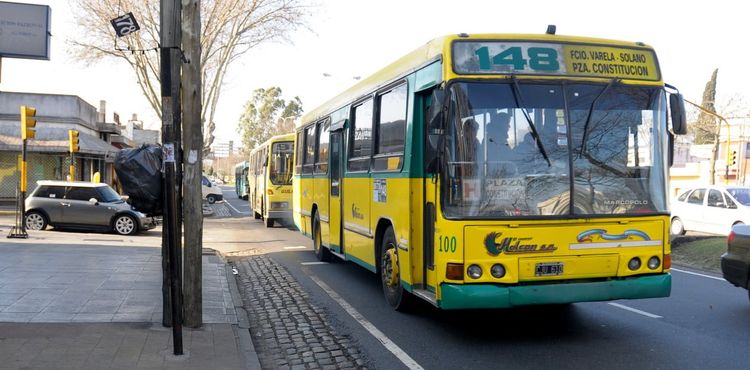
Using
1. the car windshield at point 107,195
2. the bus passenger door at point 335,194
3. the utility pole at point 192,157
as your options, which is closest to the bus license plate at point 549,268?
the utility pole at point 192,157

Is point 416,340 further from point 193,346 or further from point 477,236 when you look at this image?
point 193,346

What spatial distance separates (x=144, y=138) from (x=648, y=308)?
64.0 meters

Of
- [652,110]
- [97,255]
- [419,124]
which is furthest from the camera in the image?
[97,255]

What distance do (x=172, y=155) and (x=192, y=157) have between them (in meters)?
0.59

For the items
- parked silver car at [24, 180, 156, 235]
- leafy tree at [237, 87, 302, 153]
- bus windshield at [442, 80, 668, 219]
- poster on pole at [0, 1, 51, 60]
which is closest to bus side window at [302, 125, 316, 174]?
poster on pole at [0, 1, 51, 60]

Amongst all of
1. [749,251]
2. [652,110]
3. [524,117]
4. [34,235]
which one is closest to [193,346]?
[524,117]

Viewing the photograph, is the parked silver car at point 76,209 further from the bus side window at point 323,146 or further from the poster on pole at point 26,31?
the poster on pole at point 26,31

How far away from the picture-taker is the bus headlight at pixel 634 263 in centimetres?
673

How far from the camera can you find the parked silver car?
61.9 feet

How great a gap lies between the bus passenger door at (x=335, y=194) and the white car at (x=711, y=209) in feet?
38.9

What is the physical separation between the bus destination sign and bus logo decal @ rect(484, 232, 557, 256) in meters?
1.69

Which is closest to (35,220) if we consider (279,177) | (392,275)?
(279,177)

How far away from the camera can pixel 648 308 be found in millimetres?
8648

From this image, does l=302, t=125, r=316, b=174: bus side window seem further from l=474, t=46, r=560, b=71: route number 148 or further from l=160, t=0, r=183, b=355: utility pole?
l=474, t=46, r=560, b=71: route number 148
